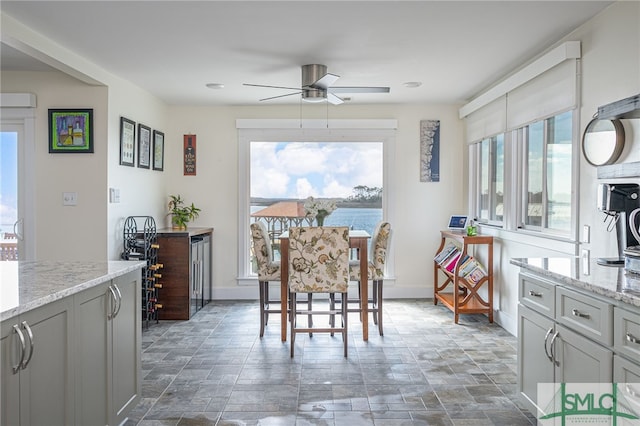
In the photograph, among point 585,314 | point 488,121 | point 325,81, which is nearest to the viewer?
point 585,314

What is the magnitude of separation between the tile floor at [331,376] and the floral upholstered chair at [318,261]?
0.36 meters

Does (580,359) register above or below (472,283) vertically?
above

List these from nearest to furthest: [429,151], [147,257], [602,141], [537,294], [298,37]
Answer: [537,294] → [602,141] → [298,37] → [147,257] → [429,151]

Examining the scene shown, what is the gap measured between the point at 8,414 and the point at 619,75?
10.9 ft

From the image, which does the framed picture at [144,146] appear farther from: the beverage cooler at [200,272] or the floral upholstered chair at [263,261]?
the floral upholstered chair at [263,261]

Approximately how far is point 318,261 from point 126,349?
1.63 metres

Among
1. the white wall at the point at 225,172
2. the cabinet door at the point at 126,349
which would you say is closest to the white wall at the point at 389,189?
the white wall at the point at 225,172

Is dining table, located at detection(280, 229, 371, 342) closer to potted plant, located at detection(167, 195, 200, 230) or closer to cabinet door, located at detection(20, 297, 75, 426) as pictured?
potted plant, located at detection(167, 195, 200, 230)

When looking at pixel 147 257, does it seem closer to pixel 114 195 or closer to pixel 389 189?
pixel 114 195

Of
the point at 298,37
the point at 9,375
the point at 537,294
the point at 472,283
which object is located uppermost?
the point at 298,37

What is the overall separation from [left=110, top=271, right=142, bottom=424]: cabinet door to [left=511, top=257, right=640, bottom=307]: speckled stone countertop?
205 centimetres

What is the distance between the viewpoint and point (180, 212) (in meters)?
5.28

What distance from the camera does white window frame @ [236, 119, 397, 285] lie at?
554 centimetres

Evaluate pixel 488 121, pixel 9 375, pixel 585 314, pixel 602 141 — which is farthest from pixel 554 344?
pixel 488 121
